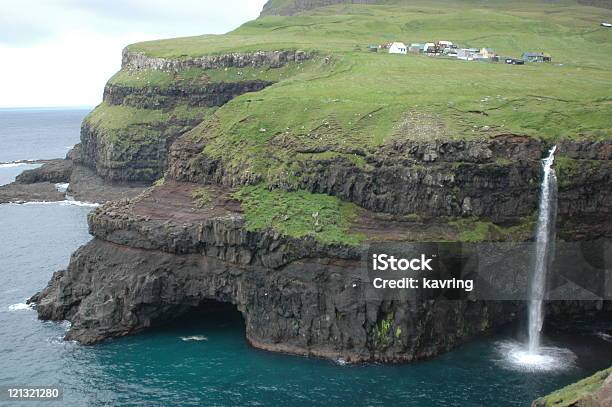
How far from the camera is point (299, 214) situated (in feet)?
246

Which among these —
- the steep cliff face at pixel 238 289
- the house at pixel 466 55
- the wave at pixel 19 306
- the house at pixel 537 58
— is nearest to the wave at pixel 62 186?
the wave at pixel 19 306

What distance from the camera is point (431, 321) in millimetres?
69875

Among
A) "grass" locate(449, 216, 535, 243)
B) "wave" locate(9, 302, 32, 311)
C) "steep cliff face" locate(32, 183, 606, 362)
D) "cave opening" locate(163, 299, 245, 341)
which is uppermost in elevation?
"grass" locate(449, 216, 535, 243)

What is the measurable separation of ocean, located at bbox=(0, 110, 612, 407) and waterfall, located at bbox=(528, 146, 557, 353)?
2.47 m

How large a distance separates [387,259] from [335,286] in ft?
18.7

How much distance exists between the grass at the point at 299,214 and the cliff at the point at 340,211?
188 millimetres

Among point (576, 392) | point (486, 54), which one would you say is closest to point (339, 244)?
point (576, 392)

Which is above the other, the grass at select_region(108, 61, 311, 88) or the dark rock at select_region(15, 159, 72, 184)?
the grass at select_region(108, 61, 311, 88)

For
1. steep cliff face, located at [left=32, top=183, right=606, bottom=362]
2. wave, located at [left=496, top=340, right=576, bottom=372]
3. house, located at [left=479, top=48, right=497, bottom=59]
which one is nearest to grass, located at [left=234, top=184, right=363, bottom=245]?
steep cliff face, located at [left=32, top=183, right=606, bottom=362]

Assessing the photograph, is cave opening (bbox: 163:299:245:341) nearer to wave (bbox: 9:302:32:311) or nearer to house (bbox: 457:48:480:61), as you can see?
wave (bbox: 9:302:32:311)

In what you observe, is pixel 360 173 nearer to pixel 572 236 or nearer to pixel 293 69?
pixel 572 236

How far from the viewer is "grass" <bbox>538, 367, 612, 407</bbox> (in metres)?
37.2

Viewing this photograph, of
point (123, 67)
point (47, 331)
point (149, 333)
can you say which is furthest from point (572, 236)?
point (123, 67)

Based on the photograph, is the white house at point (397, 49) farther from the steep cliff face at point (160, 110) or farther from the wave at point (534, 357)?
the wave at point (534, 357)
